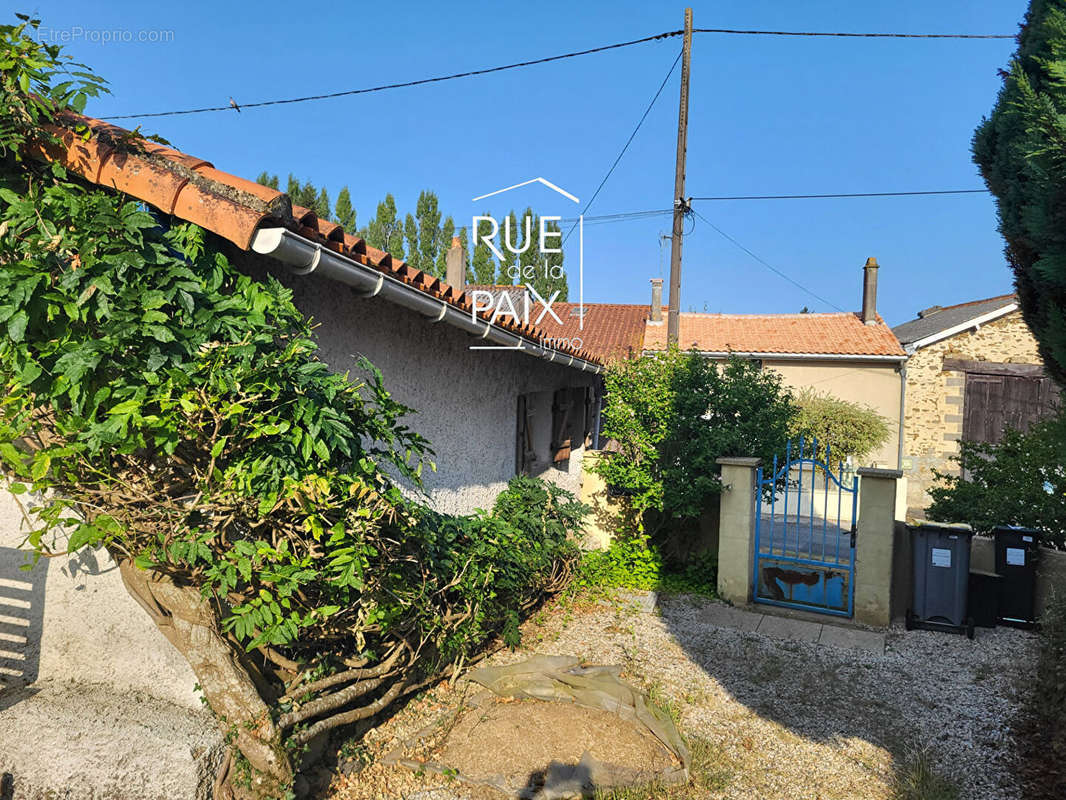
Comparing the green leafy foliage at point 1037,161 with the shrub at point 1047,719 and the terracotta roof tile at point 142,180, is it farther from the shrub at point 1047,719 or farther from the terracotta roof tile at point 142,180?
the terracotta roof tile at point 142,180

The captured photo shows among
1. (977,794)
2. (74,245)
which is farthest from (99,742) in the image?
(977,794)

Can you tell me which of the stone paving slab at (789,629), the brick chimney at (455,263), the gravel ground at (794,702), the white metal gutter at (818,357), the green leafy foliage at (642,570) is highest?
the brick chimney at (455,263)

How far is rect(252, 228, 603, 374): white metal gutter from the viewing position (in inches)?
111

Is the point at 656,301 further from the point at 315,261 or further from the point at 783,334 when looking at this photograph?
the point at 315,261

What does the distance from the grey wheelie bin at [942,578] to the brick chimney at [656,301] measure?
13514 millimetres

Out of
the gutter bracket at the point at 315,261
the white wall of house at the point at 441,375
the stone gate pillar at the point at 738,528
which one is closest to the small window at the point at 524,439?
the white wall of house at the point at 441,375

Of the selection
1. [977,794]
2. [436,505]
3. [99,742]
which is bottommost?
[977,794]

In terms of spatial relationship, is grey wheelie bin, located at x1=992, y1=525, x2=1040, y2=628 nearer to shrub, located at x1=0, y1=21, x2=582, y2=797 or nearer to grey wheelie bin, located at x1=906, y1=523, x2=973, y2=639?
grey wheelie bin, located at x1=906, y1=523, x2=973, y2=639

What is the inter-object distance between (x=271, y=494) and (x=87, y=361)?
834 millimetres

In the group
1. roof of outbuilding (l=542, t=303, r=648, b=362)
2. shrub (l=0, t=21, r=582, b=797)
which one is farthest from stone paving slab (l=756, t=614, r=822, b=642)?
→ roof of outbuilding (l=542, t=303, r=648, b=362)

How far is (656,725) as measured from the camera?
4262mm

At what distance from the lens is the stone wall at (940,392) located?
51.5 feet

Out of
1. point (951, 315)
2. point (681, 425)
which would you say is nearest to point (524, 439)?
point (681, 425)

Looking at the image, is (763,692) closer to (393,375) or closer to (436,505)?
(436,505)
